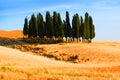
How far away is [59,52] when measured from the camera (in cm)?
6062

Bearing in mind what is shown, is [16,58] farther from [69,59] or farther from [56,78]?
[56,78]

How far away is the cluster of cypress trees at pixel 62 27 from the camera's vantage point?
82812 millimetres

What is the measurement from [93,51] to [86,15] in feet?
94.2

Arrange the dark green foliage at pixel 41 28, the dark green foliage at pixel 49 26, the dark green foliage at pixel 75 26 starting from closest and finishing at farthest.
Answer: the dark green foliage at pixel 75 26, the dark green foliage at pixel 49 26, the dark green foliage at pixel 41 28

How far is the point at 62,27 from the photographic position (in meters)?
83.2

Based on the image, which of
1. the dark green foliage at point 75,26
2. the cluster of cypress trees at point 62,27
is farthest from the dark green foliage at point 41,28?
the dark green foliage at point 75,26

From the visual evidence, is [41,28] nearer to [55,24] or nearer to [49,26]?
[49,26]

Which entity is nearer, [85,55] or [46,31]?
[85,55]

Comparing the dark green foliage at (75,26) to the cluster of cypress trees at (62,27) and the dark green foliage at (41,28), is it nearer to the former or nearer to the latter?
the cluster of cypress trees at (62,27)

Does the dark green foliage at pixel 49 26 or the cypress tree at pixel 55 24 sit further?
the dark green foliage at pixel 49 26

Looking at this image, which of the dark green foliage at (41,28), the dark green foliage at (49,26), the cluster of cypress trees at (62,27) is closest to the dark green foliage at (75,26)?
the cluster of cypress trees at (62,27)

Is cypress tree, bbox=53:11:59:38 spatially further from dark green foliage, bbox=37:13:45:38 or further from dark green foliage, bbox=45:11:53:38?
dark green foliage, bbox=37:13:45:38

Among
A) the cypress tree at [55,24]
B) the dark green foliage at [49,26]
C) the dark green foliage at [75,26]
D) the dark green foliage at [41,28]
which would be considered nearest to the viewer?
the dark green foliage at [75,26]

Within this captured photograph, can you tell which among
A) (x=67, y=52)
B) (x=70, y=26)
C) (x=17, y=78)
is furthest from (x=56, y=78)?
(x=70, y=26)
